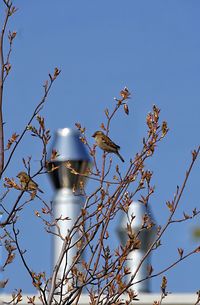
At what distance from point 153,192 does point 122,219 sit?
1960 cm

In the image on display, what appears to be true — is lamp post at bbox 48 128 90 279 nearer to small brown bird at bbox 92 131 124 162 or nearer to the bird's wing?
the bird's wing

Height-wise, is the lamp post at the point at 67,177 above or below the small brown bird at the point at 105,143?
above

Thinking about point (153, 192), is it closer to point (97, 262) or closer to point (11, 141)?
point (97, 262)

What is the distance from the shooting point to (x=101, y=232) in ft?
14.5

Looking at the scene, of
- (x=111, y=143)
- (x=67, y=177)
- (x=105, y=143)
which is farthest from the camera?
(x=67, y=177)

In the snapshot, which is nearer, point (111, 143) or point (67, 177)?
point (111, 143)

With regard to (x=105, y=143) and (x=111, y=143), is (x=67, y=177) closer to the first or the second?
(x=111, y=143)

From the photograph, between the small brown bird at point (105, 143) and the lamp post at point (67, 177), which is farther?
the lamp post at point (67, 177)

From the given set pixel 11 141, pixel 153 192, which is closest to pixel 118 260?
pixel 153 192

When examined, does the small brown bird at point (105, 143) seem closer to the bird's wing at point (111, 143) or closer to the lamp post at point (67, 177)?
the bird's wing at point (111, 143)

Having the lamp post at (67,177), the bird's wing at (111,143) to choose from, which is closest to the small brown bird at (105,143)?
the bird's wing at (111,143)

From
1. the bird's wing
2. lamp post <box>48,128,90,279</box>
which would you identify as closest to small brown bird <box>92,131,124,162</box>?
the bird's wing

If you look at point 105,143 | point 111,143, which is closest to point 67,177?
point 111,143

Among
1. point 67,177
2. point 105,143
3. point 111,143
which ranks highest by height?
point 67,177
